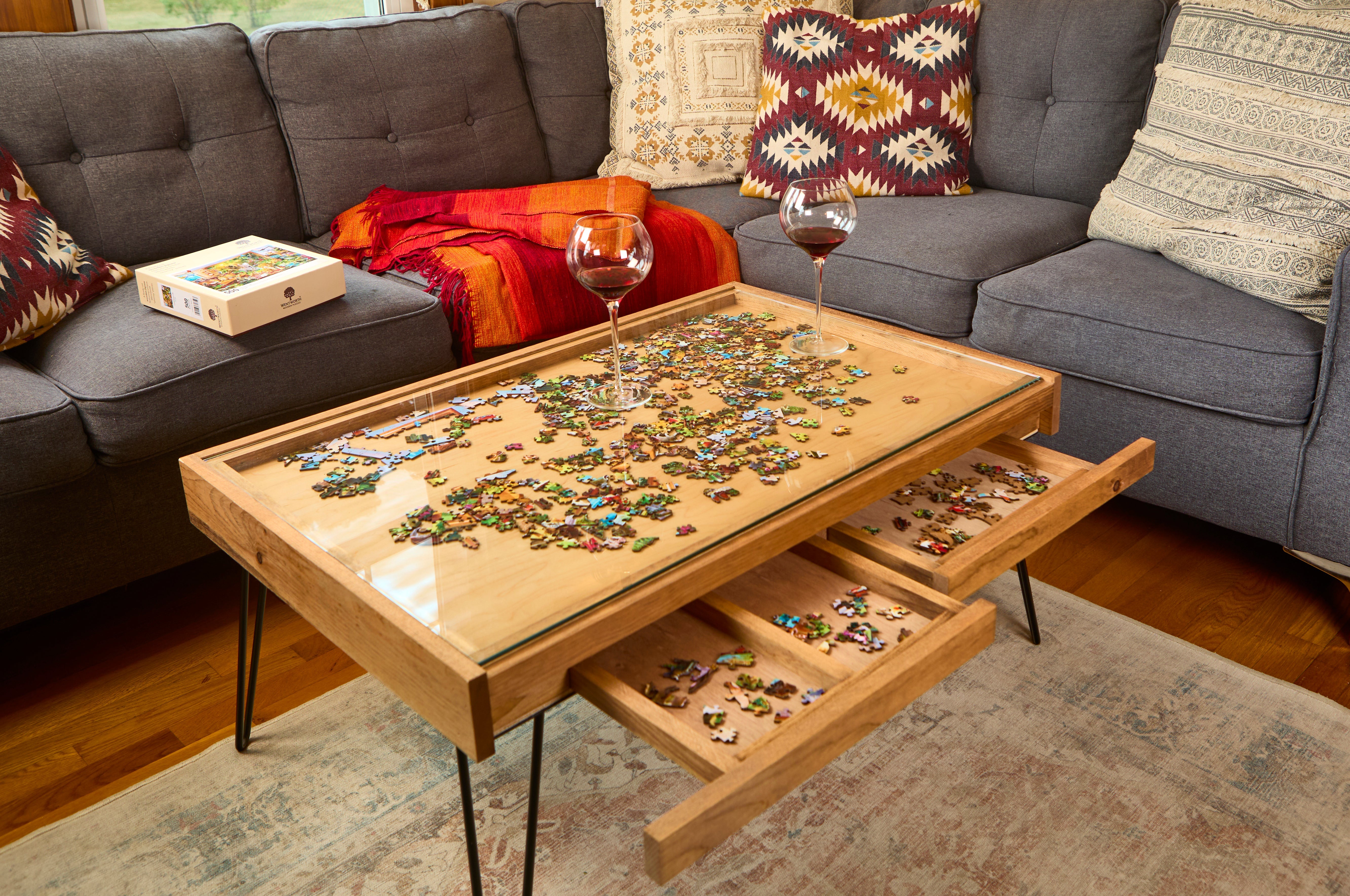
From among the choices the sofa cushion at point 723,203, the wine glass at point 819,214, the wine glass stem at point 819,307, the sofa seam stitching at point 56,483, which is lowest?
the sofa seam stitching at point 56,483

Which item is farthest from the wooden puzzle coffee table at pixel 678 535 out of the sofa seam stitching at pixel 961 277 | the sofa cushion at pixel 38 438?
the sofa seam stitching at pixel 961 277

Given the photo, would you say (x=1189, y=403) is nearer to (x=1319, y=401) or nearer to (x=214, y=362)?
(x=1319, y=401)

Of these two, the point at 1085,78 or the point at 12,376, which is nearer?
the point at 12,376

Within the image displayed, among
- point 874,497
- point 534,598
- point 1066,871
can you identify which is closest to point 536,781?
point 534,598

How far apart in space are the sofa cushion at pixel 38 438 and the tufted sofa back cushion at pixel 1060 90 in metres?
2.08

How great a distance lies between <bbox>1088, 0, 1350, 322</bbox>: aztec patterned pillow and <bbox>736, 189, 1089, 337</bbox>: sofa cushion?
203 mm

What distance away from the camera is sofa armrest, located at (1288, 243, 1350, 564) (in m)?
1.50

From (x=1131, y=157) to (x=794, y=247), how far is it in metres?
0.72

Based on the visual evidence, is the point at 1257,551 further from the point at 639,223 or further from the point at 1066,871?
the point at 639,223

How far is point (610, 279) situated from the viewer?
1.25m

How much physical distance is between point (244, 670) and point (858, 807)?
0.83 m

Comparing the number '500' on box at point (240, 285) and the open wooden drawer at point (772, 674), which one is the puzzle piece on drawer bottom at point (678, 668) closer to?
the open wooden drawer at point (772, 674)

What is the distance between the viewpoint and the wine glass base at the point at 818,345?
1453 mm

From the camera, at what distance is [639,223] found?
1239 mm
